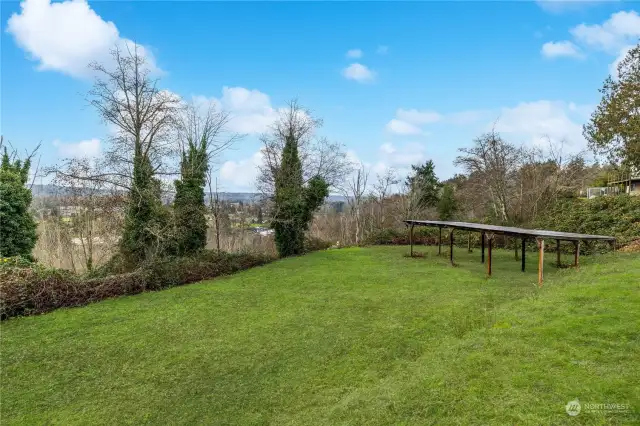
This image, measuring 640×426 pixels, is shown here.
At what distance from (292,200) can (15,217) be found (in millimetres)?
9114

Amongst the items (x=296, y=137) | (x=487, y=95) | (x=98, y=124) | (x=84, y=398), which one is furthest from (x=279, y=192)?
(x=84, y=398)

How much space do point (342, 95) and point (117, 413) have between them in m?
13.6

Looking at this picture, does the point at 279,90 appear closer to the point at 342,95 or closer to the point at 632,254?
the point at 342,95

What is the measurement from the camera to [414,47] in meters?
11.0

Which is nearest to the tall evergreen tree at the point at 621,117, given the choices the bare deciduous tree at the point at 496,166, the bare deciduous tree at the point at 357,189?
the bare deciduous tree at the point at 496,166

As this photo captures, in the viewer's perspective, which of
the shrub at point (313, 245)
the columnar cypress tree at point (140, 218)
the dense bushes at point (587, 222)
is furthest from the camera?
the shrub at point (313, 245)

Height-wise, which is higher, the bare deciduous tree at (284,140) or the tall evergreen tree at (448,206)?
the bare deciduous tree at (284,140)

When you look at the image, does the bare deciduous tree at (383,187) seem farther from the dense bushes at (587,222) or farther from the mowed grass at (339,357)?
the mowed grass at (339,357)

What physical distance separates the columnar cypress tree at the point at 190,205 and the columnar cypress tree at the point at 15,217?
3.91 meters

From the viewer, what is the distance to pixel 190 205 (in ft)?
39.0
